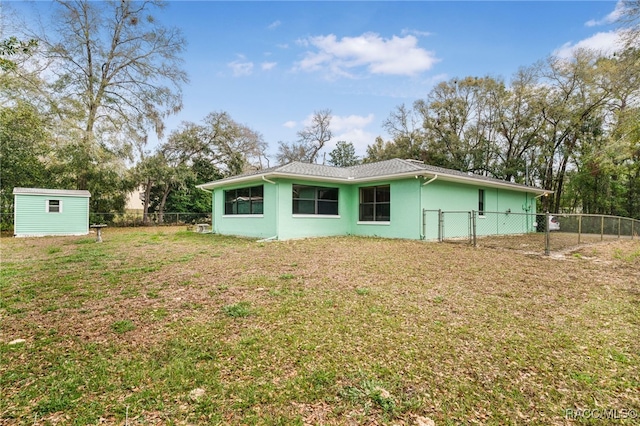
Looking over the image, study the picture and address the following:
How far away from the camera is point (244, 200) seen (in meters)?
13.4

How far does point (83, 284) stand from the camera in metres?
5.02

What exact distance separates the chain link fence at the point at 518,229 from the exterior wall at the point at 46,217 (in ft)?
52.2

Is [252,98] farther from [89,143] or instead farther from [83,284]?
[83,284]

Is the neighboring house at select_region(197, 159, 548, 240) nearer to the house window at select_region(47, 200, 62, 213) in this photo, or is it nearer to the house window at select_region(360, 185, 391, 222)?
the house window at select_region(360, 185, 391, 222)

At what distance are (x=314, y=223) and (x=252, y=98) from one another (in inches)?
367

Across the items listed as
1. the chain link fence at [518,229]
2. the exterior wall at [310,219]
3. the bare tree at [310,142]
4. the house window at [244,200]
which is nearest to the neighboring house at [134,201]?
the house window at [244,200]

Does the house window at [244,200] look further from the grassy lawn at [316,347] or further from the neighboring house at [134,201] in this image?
the neighboring house at [134,201]

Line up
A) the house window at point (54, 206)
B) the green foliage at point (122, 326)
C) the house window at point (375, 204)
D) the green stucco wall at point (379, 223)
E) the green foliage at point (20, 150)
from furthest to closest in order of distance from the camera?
the green foliage at point (20, 150)
the house window at point (54, 206)
the house window at point (375, 204)
the green stucco wall at point (379, 223)
the green foliage at point (122, 326)

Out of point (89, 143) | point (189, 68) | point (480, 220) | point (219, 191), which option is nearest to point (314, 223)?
point (219, 191)

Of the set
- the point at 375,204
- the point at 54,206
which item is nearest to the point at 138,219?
the point at 54,206

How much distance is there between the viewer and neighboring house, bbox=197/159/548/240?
11.1 meters

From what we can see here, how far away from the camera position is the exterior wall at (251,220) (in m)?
11.5

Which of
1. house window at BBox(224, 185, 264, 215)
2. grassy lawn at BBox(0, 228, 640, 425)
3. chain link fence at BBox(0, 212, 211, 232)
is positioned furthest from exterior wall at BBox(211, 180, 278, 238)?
chain link fence at BBox(0, 212, 211, 232)

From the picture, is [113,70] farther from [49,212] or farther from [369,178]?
[369,178]
